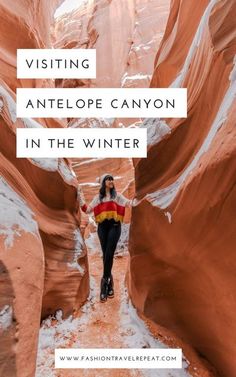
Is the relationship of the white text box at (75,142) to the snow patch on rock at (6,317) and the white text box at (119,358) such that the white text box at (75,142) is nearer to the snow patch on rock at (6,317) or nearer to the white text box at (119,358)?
the snow patch on rock at (6,317)

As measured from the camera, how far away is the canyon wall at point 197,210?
2.70 m

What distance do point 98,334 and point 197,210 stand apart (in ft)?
7.59

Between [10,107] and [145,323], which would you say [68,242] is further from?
[10,107]

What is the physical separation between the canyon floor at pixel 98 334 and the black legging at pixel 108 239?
676 mm

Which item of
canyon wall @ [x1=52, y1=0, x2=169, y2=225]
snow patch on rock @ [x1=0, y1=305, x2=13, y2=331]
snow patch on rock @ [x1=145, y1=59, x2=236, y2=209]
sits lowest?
snow patch on rock @ [x1=0, y1=305, x2=13, y2=331]

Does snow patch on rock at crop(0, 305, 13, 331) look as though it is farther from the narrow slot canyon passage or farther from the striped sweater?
the striped sweater

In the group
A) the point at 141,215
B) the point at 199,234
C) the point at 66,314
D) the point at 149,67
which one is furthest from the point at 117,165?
the point at 199,234

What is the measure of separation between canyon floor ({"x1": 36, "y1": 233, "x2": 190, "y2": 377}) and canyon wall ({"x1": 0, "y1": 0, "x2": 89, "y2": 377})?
0.26 m

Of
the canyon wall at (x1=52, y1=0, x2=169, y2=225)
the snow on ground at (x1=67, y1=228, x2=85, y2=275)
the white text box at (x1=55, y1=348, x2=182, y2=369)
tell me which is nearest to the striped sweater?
the snow on ground at (x1=67, y1=228, x2=85, y2=275)

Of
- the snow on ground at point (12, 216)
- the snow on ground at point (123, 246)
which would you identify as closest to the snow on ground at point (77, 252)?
the snow on ground at point (12, 216)

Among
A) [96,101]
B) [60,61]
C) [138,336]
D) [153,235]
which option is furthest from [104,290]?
[60,61]

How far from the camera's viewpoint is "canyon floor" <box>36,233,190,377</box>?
11.0 ft

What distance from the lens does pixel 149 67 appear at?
54.2 feet

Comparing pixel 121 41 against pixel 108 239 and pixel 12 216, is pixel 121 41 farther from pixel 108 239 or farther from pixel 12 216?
pixel 12 216
